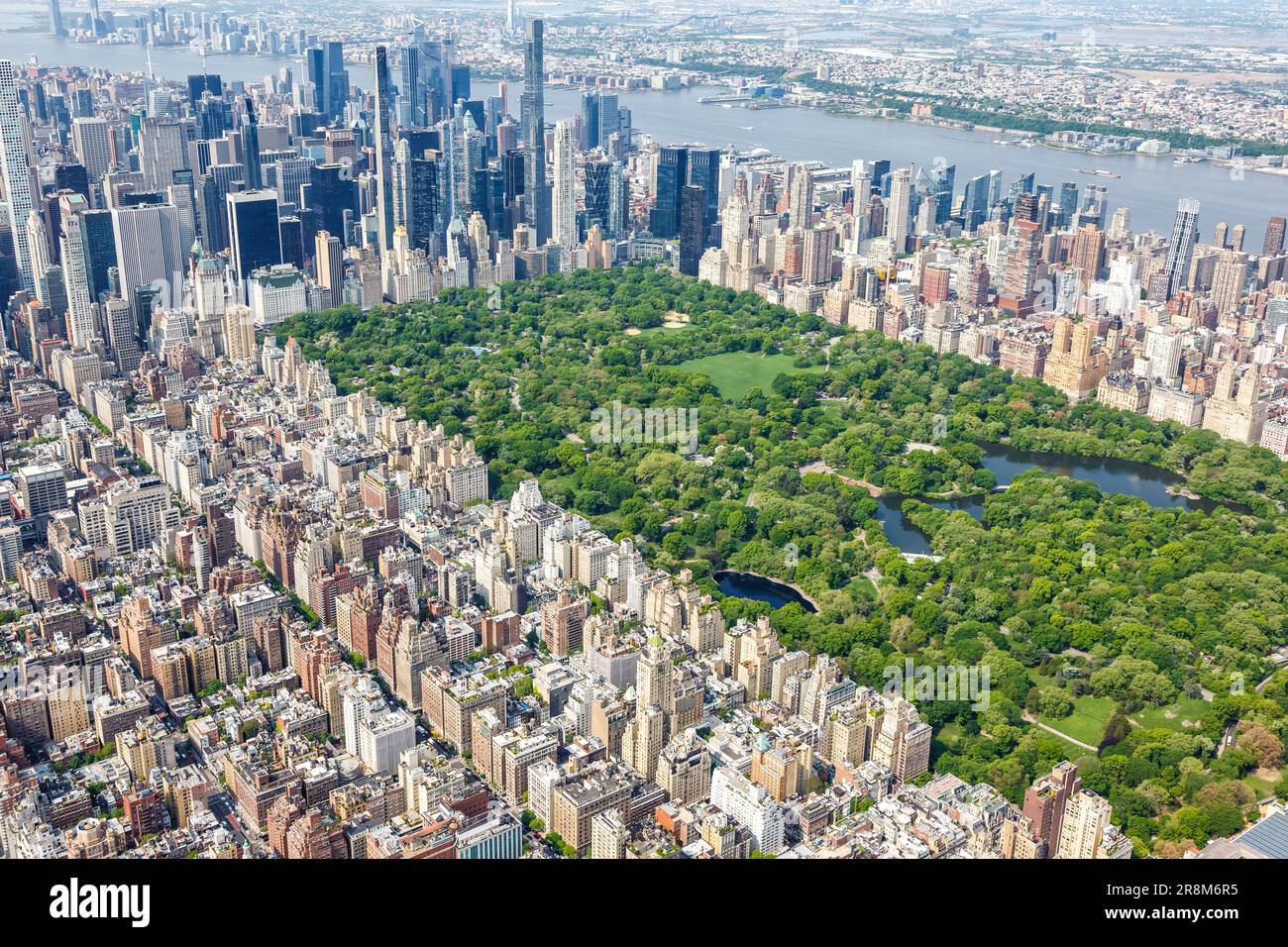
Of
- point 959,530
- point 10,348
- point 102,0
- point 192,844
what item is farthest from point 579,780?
point 102,0

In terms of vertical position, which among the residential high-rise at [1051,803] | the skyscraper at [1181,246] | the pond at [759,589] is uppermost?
the skyscraper at [1181,246]

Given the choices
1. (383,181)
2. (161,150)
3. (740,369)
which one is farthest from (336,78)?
(740,369)

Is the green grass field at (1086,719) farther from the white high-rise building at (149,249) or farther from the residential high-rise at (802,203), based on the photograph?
the residential high-rise at (802,203)

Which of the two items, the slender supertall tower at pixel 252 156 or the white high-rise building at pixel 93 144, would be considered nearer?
the slender supertall tower at pixel 252 156

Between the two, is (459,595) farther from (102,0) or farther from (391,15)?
(391,15)

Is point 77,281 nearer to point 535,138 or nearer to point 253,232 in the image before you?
point 253,232

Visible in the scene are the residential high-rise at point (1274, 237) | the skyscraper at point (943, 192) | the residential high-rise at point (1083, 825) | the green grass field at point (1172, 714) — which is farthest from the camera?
the skyscraper at point (943, 192)

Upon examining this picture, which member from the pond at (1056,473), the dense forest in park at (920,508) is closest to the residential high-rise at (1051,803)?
the dense forest in park at (920,508)

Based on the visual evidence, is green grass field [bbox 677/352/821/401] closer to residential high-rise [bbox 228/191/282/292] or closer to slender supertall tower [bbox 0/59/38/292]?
residential high-rise [bbox 228/191/282/292]
